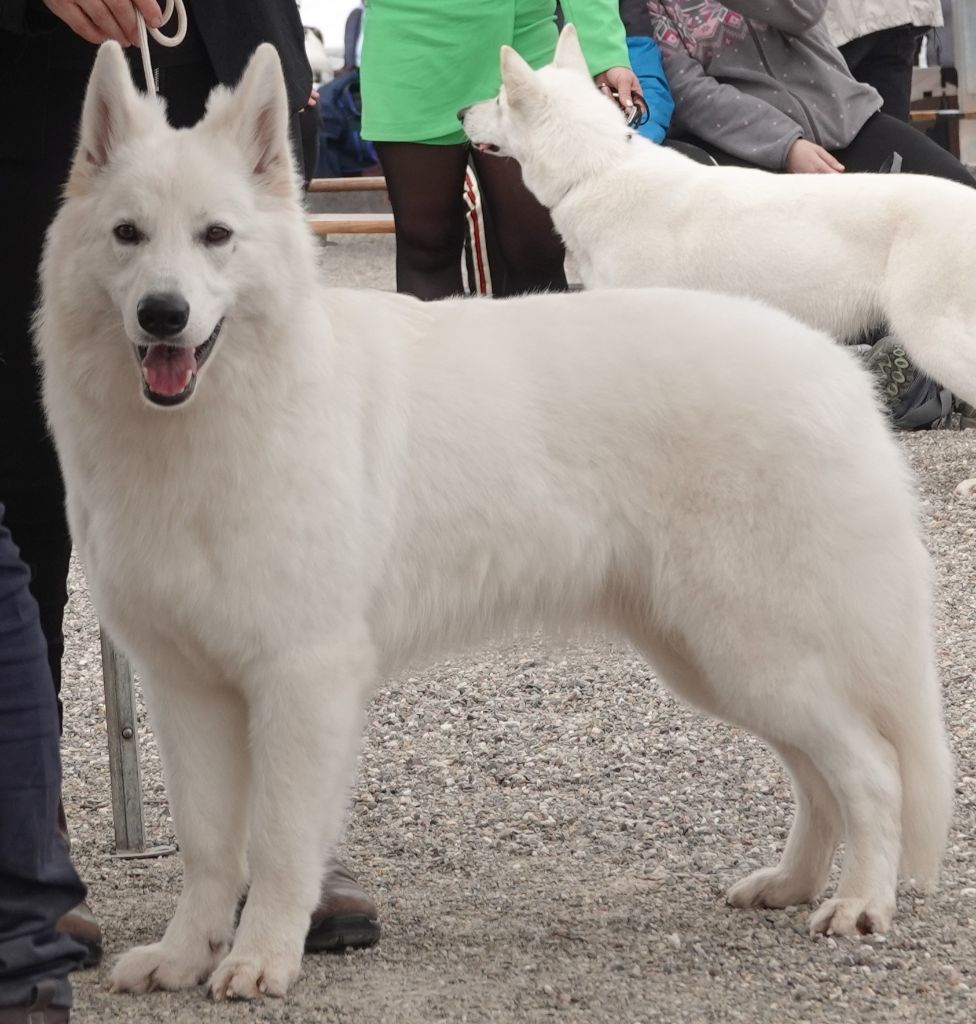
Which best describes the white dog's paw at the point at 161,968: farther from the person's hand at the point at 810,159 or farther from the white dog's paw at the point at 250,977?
the person's hand at the point at 810,159

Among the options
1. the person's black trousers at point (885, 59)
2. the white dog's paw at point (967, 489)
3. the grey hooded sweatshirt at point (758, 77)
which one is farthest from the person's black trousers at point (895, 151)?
the white dog's paw at point (967, 489)

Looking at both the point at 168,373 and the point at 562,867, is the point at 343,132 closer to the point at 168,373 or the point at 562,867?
the point at 562,867

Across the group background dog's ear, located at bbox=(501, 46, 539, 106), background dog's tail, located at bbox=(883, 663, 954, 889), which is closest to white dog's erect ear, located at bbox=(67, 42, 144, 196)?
background dog's tail, located at bbox=(883, 663, 954, 889)

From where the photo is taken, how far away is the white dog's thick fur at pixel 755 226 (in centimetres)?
636

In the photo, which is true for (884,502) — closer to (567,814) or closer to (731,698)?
(731,698)

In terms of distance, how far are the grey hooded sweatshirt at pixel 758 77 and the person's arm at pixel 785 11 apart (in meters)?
0.04

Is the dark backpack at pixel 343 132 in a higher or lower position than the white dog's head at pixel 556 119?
lower

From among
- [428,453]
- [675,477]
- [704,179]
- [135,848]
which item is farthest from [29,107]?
[704,179]

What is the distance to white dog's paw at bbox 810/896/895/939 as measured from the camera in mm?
2578

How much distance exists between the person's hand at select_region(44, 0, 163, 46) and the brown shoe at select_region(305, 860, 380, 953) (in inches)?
55.8

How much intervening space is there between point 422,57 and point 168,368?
10.6ft

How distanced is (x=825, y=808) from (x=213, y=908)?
1.05 metres

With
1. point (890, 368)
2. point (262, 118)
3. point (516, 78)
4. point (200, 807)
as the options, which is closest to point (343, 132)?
point (890, 368)

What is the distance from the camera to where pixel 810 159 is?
276 inches
